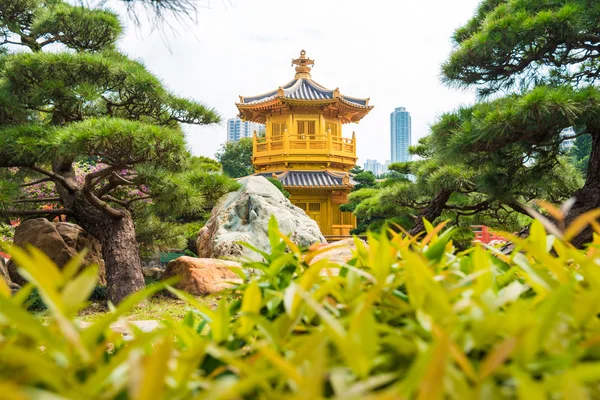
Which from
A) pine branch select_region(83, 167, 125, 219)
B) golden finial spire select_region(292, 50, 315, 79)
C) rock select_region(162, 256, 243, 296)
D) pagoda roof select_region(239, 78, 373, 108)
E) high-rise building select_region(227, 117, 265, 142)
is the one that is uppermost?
high-rise building select_region(227, 117, 265, 142)

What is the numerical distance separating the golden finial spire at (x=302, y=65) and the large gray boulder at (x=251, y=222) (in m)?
10.9

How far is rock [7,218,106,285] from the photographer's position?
5.55m

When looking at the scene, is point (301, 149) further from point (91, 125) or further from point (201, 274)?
point (91, 125)

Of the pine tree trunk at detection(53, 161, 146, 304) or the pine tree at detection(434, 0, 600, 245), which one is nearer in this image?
the pine tree at detection(434, 0, 600, 245)

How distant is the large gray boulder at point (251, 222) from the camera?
607 centimetres

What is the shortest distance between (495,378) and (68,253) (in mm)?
5964

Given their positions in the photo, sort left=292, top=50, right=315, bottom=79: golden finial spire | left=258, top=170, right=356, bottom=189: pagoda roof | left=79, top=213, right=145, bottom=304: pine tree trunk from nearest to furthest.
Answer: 1. left=79, top=213, right=145, bottom=304: pine tree trunk
2. left=258, top=170, right=356, bottom=189: pagoda roof
3. left=292, top=50, right=315, bottom=79: golden finial spire

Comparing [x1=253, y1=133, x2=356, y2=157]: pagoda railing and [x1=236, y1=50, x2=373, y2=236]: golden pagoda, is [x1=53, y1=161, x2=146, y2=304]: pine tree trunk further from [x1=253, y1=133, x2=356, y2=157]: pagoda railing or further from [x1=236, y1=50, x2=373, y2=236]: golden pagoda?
[x1=253, y1=133, x2=356, y2=157]: pagoda railing

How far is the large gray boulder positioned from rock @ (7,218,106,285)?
1.59 m

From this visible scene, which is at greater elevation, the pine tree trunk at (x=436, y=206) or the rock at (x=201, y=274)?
the pine tree trunk at (x=436, y=206)

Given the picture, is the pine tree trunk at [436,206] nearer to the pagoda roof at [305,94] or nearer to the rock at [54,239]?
the rock at [54,239]

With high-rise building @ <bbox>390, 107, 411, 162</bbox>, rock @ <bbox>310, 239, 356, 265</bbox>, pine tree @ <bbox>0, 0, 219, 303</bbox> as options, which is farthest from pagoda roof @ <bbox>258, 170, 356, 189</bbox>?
high-rise building @ <bbox>390, 107, 411, 162</bbox>

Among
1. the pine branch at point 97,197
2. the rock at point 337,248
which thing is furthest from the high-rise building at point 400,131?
the rock at point 337,248

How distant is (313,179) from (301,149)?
1133 millimetres
